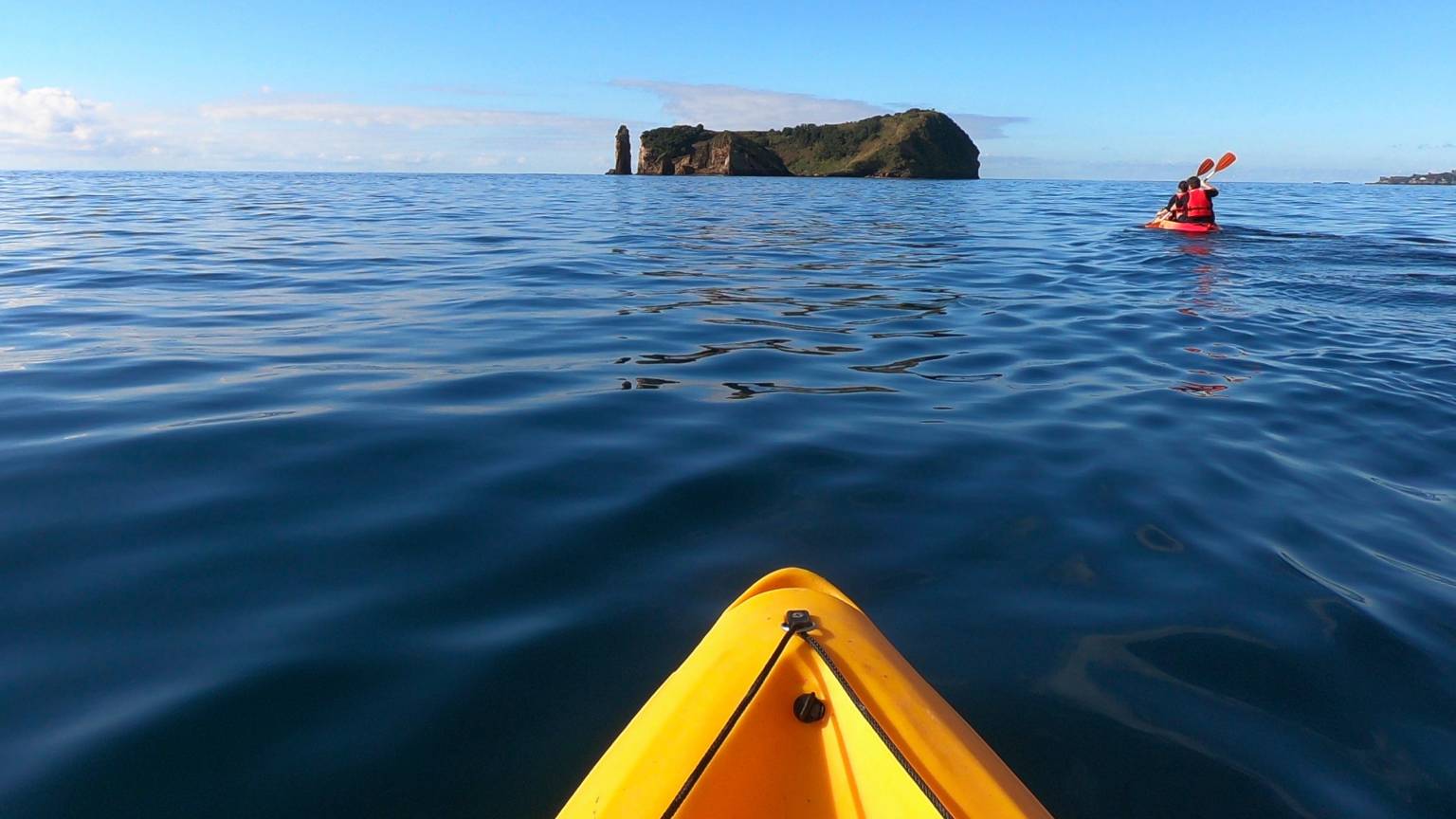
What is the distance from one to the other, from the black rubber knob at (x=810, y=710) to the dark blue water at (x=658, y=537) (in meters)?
0.69

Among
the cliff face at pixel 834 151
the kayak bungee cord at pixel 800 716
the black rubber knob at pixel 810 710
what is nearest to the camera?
the kayak bungee cord at pixel 800 716

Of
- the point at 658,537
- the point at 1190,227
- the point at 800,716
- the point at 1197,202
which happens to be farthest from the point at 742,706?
the point at 1190,227

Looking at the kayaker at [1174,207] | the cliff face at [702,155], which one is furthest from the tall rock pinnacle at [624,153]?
the kayaker at [1174,207]

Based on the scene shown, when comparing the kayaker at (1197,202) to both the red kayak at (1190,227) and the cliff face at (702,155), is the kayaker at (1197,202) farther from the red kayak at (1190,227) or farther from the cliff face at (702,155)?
the cliff face at (702,155)

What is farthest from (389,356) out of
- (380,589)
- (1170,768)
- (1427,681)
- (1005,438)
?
(1427,681)

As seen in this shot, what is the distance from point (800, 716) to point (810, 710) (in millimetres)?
25

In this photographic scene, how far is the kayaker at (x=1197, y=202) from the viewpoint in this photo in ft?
52.1

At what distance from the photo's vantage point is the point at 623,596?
2998 millimetres

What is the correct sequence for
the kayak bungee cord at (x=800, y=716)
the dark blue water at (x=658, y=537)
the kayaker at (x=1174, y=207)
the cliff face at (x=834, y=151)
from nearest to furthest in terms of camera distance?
the kayak bungee cord at (x=800, y=716) < the dark blue water at (x=658, y=537) < the kayaker at (x=1174, y=207) < the cliff face at (x=834, y=151)

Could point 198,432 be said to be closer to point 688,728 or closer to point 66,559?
point 66,559

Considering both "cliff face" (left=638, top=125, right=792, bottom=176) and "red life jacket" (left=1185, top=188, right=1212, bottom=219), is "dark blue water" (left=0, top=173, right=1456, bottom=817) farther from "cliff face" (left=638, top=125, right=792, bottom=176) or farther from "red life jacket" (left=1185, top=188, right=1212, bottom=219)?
"cliff face" (left=638, top=125, right=792, bottom=176)

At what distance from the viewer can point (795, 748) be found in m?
1.78

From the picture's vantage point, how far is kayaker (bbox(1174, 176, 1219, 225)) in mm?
15891

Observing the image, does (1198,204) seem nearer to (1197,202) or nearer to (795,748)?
(1197,202)
